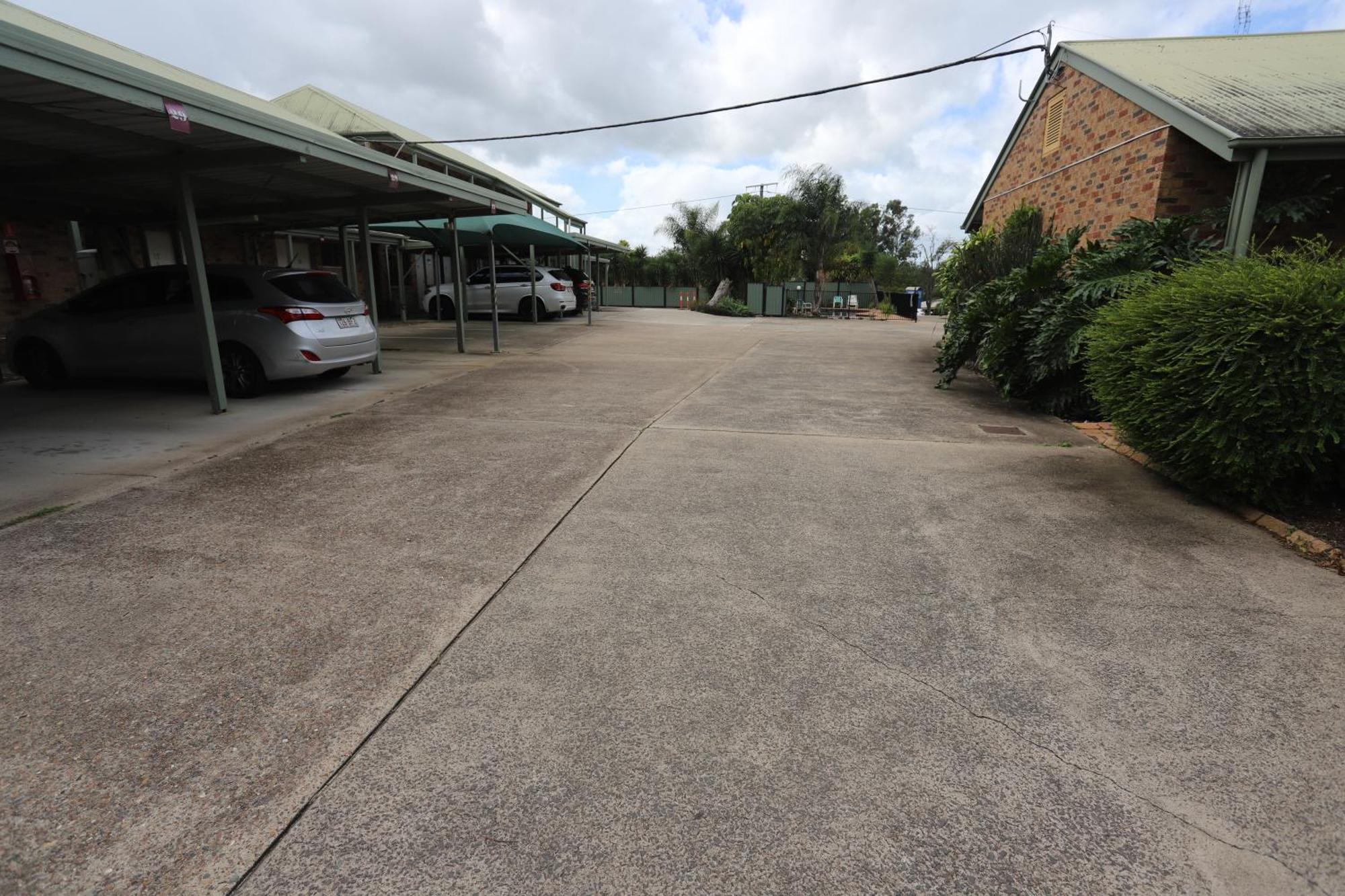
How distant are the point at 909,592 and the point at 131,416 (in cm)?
790

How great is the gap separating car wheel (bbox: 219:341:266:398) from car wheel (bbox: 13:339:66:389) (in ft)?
7.60

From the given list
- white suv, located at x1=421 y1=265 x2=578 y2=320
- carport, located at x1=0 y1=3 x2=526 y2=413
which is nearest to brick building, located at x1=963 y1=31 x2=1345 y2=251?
carport, located at x1=0 y1=3 x2=526 y2=413

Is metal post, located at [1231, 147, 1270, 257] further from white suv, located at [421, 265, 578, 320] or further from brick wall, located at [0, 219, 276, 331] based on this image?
Answer: white suv, located at [421, 265, 578, 320]

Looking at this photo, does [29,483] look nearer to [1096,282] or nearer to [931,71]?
[1096,282]

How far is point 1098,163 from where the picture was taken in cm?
1009

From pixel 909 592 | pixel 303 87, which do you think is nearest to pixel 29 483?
pixel 909 592

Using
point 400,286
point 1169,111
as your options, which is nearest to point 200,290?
point 1169,111

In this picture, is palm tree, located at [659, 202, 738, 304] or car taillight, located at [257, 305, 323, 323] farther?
palm tree, located at [659, 202, 738, 304]

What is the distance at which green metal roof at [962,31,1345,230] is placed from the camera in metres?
7.23

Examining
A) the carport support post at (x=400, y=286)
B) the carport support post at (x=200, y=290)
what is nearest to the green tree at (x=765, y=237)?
the carport support post at (x=400, y=286)

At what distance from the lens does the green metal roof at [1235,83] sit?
23.7 ft

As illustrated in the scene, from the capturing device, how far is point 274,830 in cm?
204

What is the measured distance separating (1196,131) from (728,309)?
23370 mm

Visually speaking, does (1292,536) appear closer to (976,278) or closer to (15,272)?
(976,278)
